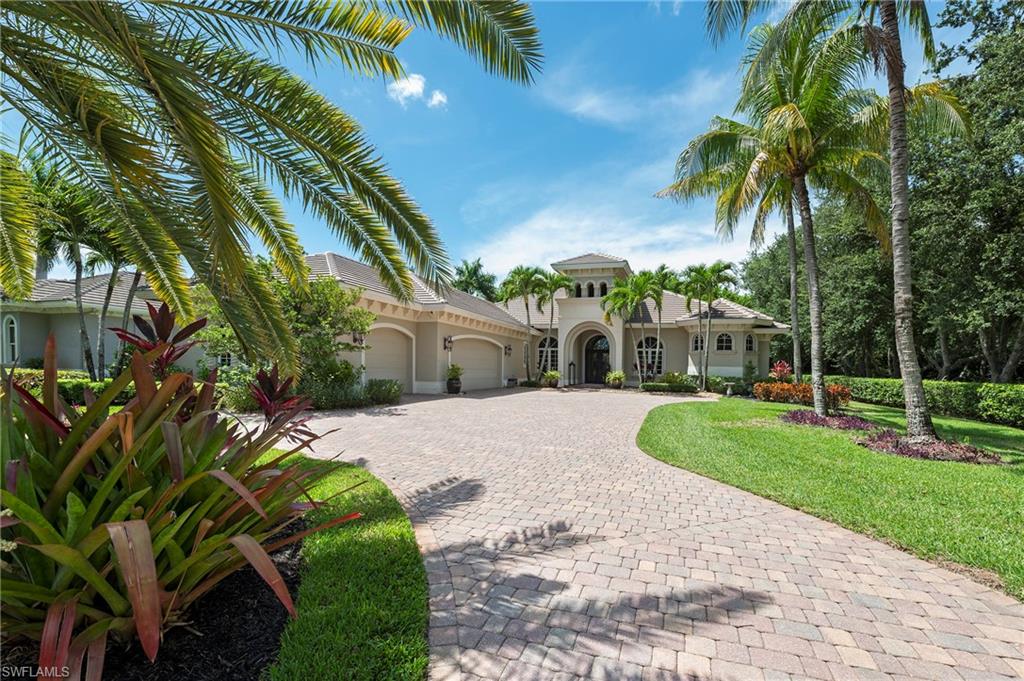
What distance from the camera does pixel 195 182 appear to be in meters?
4.24

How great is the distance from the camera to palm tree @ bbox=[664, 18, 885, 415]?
36.3ft

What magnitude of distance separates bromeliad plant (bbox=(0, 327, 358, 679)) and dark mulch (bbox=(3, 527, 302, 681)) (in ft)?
0.40

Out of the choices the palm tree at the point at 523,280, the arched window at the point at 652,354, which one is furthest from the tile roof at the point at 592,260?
the arched window at the point at 652,354

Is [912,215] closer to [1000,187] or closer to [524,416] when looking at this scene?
[1000,187]

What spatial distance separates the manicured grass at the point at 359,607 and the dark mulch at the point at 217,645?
0.14 metres

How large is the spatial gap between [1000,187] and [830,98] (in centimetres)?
1072

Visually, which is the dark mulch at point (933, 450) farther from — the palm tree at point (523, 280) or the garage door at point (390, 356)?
the palm tree at point (523, 280)

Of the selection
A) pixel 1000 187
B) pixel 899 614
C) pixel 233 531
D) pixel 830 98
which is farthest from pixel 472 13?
pixel 1000 187

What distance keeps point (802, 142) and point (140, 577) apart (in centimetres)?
1482

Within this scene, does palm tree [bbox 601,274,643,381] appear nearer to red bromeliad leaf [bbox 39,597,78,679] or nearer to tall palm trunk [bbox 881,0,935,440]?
tall palm trunk [bbox 881,0,935,440]

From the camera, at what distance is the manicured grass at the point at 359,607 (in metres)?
2.51

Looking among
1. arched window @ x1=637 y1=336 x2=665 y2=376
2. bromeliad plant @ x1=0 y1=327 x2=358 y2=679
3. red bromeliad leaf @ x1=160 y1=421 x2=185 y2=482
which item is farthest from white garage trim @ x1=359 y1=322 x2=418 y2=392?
red bromeliad leaf @ x1=160 y1=421 x2=185 y2=482

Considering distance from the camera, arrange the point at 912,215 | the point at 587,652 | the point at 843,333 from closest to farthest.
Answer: the point at 587,652 → the point at 912,215 → the point at 843,333

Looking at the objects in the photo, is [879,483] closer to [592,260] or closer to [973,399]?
[973,399]
